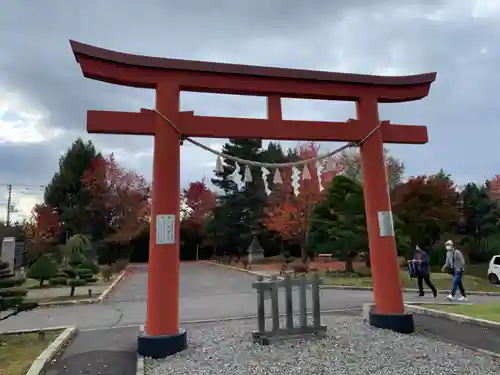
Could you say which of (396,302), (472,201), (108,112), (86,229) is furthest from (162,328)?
(86,229)

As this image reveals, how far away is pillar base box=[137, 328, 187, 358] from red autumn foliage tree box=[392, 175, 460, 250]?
64.9ft

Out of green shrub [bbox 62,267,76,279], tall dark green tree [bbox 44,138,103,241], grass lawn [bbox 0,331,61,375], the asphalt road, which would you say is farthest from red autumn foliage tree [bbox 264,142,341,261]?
grass lawn [bbox 0,331,61,375]

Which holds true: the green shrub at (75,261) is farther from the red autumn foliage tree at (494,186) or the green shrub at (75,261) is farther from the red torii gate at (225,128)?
the red autumn foliage tree at (494,186)

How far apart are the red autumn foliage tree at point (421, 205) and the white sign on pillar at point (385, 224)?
17.3m

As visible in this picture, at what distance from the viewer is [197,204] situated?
40.0m

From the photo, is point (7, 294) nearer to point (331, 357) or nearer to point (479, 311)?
point (331, 357)

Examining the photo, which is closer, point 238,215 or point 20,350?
point 20,350

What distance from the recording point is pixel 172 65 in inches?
252

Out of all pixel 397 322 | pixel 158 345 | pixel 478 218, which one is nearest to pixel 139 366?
pixel 158 345

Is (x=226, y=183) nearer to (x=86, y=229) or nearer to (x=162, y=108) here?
(x=86, y=229)

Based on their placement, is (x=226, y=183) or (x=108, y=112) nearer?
(x=108, y=112)

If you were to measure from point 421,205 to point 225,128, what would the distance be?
20145 mm

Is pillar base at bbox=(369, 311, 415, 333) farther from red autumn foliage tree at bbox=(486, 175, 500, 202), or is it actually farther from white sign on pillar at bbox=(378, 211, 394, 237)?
red autumn foliage tree at bbox=(486, 175, 500, 202)

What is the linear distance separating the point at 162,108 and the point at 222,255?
3207cm
